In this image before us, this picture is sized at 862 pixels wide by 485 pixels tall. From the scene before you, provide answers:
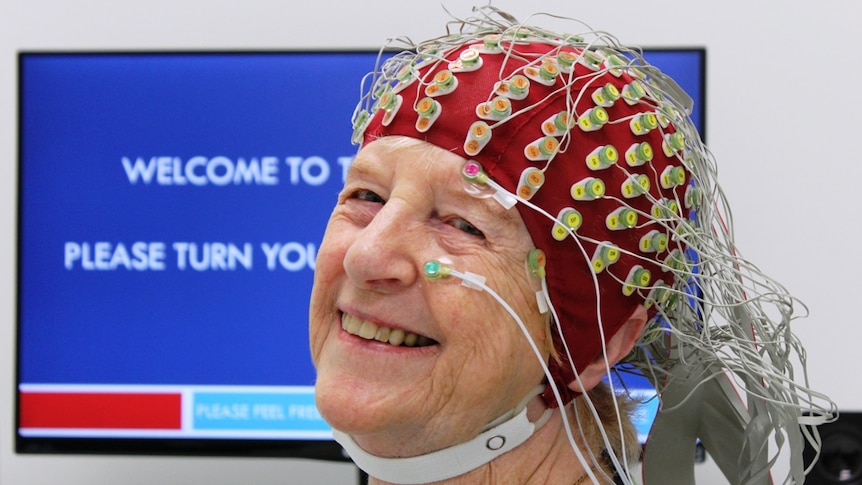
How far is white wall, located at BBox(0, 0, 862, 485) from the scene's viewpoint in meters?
1.92

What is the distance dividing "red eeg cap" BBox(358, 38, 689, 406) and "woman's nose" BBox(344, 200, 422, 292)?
8cm

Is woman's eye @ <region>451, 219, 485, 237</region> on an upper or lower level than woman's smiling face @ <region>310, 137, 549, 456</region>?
upper

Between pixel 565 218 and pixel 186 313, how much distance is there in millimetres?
→ 1079

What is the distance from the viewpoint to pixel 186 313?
68.0 inches

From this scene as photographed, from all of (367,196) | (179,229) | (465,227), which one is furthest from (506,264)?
(179,229)

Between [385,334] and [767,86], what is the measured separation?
1.39 meters

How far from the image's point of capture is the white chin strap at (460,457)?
2.83 ft

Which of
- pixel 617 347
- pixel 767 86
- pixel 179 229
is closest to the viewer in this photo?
pixel 617 347

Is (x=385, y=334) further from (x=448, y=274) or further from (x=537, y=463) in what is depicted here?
(x=537, y=463)

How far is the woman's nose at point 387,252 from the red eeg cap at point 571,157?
0.08 meters

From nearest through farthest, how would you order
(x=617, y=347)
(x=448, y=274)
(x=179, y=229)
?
(x=448, y=274) < (x=617, y=347) < (x=179, y=229)

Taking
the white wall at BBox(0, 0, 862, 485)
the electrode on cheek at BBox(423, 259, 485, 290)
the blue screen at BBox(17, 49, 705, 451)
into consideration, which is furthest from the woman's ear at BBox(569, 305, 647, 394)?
the white wall at BBox(0, 0, 862, 485)

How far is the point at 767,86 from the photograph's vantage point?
1.93 metres

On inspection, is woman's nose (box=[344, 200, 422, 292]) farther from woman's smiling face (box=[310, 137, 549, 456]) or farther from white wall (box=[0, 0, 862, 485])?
white wall (box=[0, 0, 862, 485])
